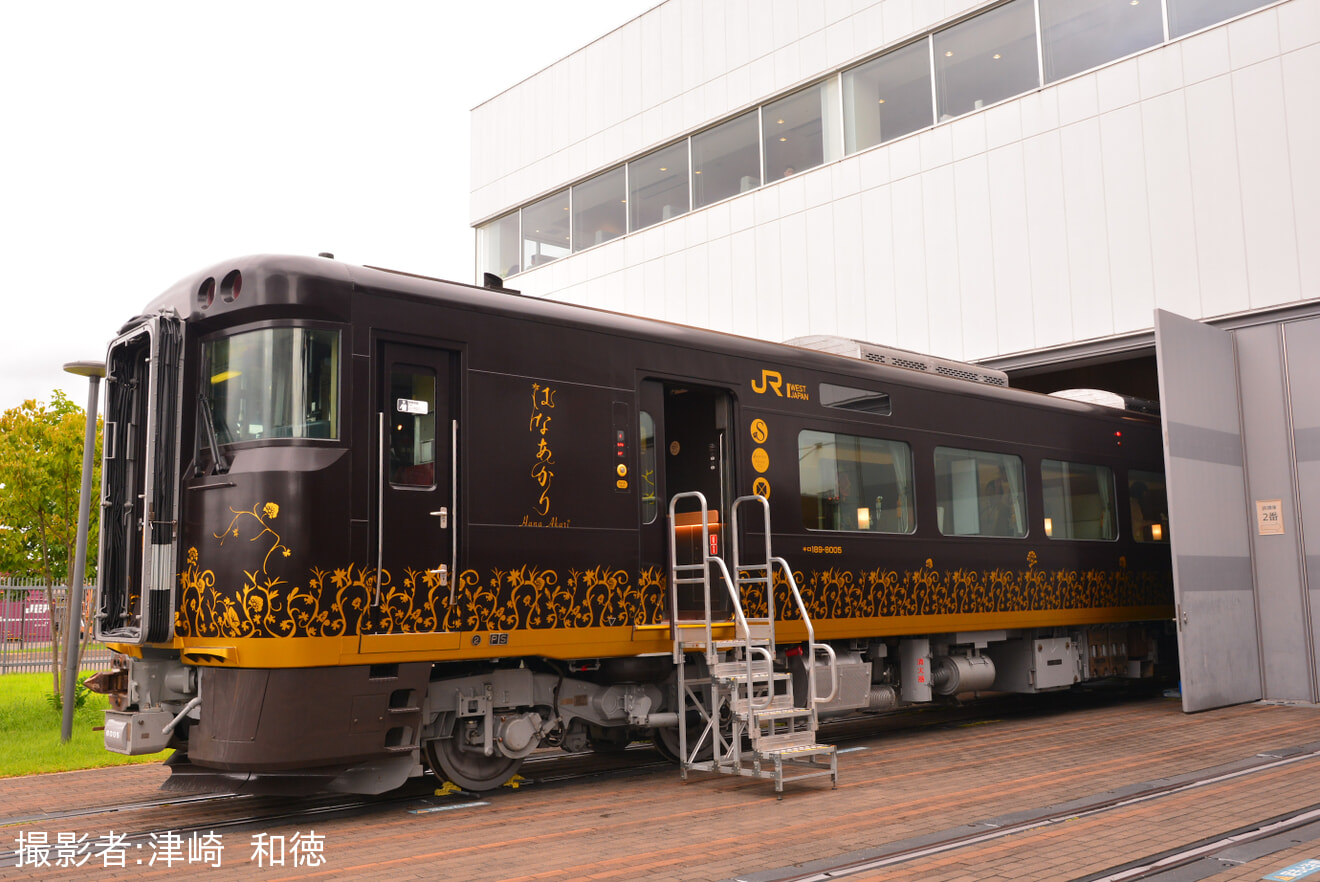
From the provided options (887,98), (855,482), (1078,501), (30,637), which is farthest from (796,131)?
(30,637)

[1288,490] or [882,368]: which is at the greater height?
[882,368]

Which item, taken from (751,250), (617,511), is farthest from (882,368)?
(751,250)

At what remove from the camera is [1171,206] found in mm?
12102

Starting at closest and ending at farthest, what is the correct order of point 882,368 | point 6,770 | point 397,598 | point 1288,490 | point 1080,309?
point 397,598 → point 6,770 → point 882,368 → point 1288,490 → point 1080,309

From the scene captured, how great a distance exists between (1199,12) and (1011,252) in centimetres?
325

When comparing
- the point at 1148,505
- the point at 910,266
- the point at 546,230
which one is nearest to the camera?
the point at 1148,505

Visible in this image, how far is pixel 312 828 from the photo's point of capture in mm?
6152

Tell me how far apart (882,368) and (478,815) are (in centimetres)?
540

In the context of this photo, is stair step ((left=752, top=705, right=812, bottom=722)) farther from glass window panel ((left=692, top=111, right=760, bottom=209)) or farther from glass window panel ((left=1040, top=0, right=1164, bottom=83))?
glass window panel ((left=692, top=111, right=760, bottom=209))

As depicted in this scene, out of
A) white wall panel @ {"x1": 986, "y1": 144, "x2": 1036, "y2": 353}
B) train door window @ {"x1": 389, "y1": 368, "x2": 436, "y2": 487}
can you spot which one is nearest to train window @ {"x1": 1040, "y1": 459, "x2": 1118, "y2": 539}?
white wall panel @ {"x1": 986, "y1": 144, "x2": 1036, "y2": 353}

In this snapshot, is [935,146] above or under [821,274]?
above

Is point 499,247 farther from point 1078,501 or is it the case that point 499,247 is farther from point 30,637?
point 30,637

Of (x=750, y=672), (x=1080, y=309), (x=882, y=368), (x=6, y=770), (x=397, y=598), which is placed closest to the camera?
(x=397, y=598)

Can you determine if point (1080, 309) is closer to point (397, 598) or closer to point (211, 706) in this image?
point (397, 598)
